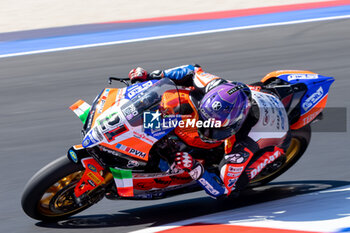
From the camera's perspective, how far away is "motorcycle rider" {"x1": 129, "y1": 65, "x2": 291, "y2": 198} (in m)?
4.75

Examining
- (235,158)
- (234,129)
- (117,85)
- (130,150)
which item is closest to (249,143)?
(235,158)

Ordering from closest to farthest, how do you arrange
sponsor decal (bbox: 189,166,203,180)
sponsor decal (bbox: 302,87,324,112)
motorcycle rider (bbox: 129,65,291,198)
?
1. motorcycle rider (bbox: 129,65,291,198)
2. sponsor decal (bbox: 189,166,203,180)
3. sponsor decal (bbox: 302,87,324,112)

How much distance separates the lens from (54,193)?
500cm

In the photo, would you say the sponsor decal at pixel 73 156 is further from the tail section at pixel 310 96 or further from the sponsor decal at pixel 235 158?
the tail section at pixel 310 96

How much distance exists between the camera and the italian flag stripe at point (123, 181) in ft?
15.8

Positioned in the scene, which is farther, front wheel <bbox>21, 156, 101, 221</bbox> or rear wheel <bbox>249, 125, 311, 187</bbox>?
rear wheel <bbox>249, 125, 311, 187</bbox>

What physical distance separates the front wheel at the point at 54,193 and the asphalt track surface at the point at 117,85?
14 centimetres

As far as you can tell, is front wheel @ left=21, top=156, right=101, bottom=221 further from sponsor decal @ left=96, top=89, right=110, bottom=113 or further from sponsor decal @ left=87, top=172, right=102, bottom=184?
sponsor decal @ left=96, top=89, right=110, bottom=113

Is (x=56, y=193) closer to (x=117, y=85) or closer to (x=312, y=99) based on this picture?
(x=312, y=99)

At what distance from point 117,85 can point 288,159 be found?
389 cm

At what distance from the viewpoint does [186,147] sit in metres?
5.03

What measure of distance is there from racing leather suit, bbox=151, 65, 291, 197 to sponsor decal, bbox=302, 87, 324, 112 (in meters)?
0.32

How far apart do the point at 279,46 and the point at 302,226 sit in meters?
6.02

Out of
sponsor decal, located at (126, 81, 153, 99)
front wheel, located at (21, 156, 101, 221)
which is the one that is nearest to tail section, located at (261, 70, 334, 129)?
sponsor decal, located at (126, 81, 153, 99)
